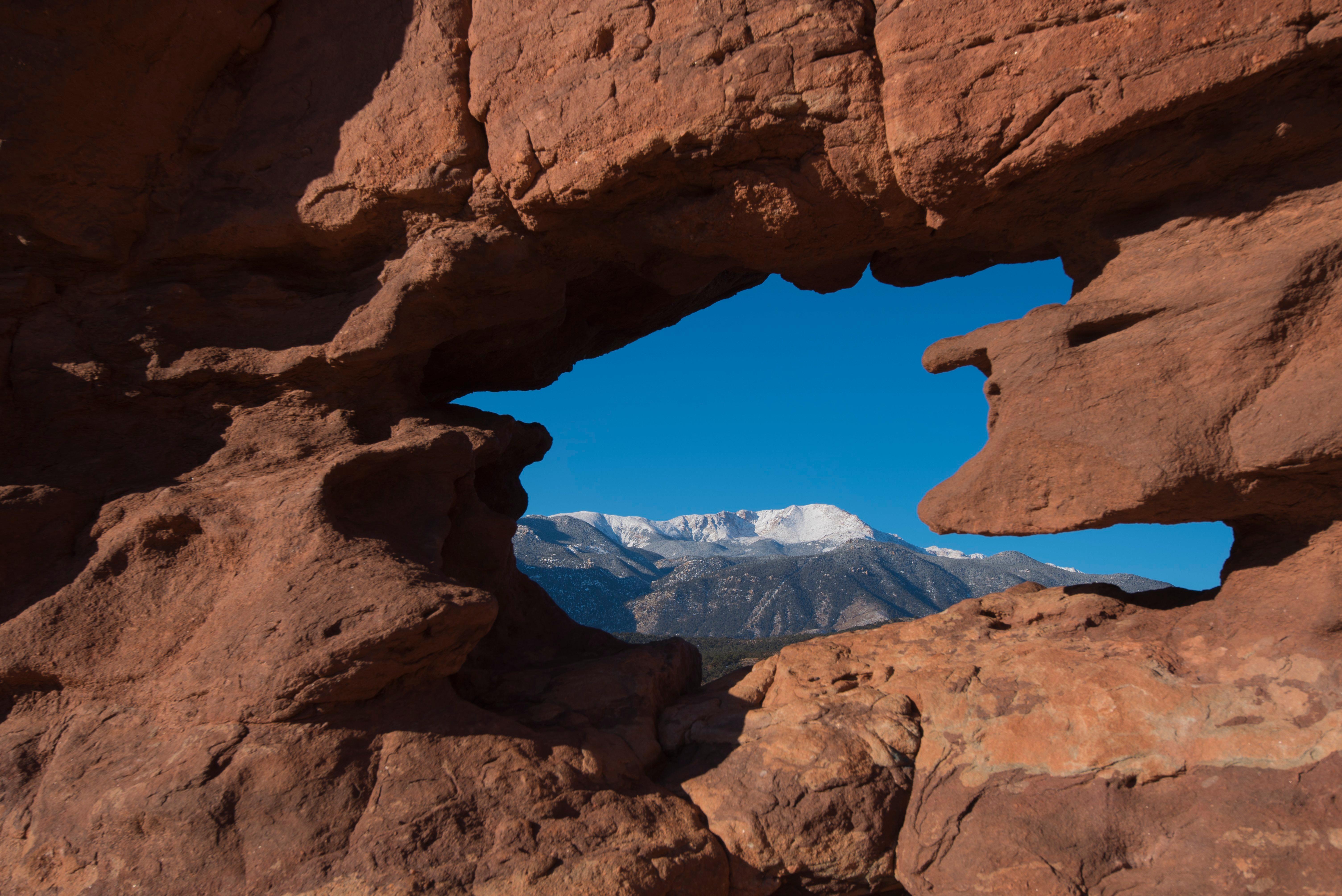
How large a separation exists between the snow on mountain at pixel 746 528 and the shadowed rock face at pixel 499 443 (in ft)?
270

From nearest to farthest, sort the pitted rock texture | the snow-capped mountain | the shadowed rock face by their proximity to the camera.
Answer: the pitted rock texture < the shadowed rock face < the snow-capped mountain

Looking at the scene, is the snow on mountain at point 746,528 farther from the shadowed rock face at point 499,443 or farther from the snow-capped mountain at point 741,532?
the shadowed rock face at point 499,443

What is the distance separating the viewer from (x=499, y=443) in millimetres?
7375

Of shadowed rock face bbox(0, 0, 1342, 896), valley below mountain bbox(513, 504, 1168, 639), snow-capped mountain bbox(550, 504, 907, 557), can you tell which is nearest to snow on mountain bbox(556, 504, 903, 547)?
snow-capped mountain bbox(550, 504, 907, 557)

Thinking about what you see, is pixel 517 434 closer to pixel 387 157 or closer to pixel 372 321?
pixel 372 321

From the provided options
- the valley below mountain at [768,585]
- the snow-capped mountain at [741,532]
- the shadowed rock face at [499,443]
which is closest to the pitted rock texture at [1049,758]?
the shadowed rock face at [499,443]

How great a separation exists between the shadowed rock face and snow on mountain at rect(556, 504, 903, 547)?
270 feet

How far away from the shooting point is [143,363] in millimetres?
6547

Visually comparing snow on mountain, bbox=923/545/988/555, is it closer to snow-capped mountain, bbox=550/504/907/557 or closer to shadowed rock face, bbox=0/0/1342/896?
snow-capped mountain, bbox=550/504/907/557

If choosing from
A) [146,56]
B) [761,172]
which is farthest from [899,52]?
[146,56]

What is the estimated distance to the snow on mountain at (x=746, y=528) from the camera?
98562 millimetres

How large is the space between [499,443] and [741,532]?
124m

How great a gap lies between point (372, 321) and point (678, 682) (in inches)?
171

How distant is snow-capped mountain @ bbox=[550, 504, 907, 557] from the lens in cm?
9200
